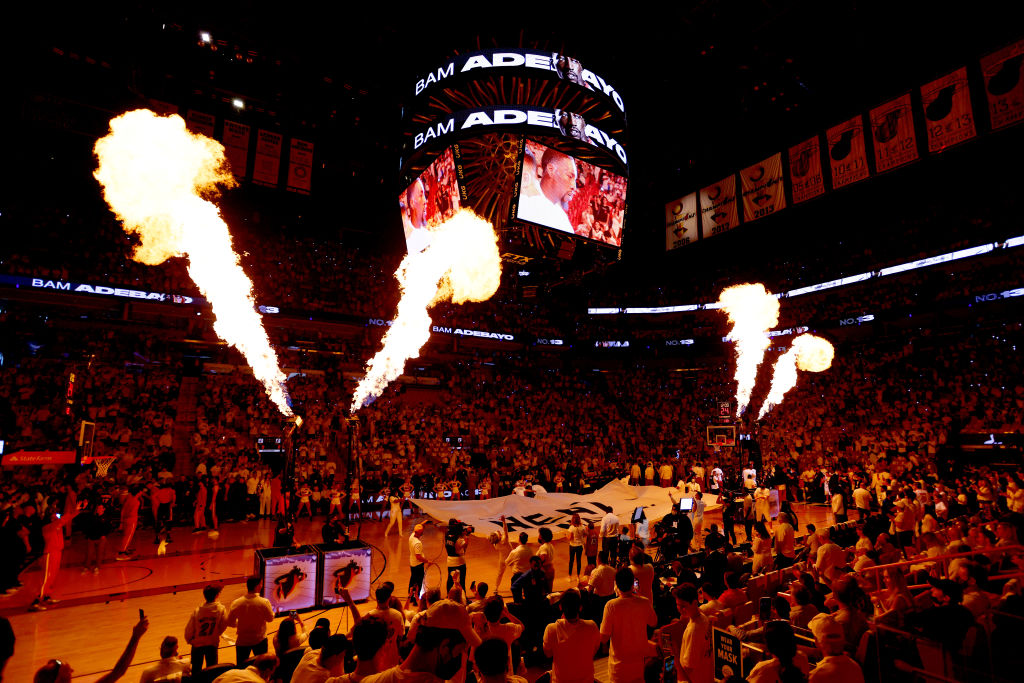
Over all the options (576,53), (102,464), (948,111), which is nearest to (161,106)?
(102,464)

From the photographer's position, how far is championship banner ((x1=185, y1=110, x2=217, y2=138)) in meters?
17.9

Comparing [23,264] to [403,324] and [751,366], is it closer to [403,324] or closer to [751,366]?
[403,324]

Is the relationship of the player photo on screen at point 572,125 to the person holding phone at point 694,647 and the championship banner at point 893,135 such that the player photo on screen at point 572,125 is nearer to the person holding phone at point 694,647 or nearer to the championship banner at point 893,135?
the championship banner at point 893,135

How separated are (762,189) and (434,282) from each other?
42.5 feet

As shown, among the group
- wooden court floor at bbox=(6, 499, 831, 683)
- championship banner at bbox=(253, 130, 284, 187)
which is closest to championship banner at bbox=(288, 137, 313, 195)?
championship banner at bbox=(253, 130, 284, 187)

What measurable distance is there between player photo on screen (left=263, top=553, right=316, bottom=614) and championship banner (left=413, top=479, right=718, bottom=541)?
5.44 m

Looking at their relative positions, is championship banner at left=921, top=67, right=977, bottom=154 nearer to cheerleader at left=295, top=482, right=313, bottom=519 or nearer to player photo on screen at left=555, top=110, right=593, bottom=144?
player photo on screen at left=555, top=110, right=593, bottom=144

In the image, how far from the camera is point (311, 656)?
3.94 meters

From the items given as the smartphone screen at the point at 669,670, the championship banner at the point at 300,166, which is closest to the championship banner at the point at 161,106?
the championship banner at the point at 300,166

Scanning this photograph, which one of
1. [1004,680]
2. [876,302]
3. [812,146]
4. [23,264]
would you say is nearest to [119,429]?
[23,264]

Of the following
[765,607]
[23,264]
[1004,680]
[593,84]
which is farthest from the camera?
[23,264]

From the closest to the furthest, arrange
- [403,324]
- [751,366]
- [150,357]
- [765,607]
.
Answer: [765,607], [150,357], [403,324], [751,366]

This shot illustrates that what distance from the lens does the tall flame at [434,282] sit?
53.6 feet

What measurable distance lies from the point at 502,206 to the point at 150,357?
16.1 meters
